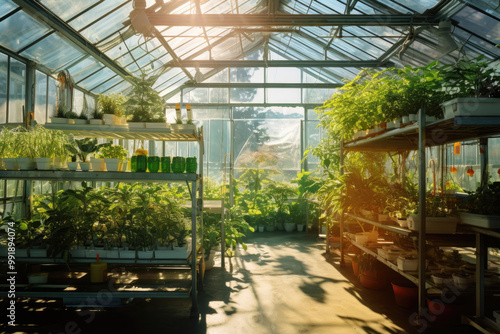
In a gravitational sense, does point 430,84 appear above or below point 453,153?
above

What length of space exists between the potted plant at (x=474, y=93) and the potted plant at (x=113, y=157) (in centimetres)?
284

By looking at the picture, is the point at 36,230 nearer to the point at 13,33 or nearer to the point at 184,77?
the point at 13,33

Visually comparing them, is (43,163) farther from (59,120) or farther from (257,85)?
(257,85)

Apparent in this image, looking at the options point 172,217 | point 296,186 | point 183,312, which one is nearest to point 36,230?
point 172,217

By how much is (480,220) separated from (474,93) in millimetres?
977

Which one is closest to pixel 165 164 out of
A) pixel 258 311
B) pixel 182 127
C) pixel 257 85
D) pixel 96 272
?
pixel 182 127

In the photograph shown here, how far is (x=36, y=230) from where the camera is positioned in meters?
3.71

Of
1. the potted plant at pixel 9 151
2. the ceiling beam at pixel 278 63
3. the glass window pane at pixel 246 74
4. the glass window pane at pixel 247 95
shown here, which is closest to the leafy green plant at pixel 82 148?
the potted plant at pixel 9 151

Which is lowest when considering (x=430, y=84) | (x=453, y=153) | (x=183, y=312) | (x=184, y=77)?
(x=183, y=312)

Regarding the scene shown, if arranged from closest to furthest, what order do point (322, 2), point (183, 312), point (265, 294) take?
point (183, 312) → point (265, 294) → point (322, 2)

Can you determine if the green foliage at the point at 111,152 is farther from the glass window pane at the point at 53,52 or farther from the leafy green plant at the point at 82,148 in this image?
the glass window pane at the point at 53,52

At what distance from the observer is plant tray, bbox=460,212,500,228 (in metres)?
2.74

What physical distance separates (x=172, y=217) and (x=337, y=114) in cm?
246

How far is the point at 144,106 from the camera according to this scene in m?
3.63
